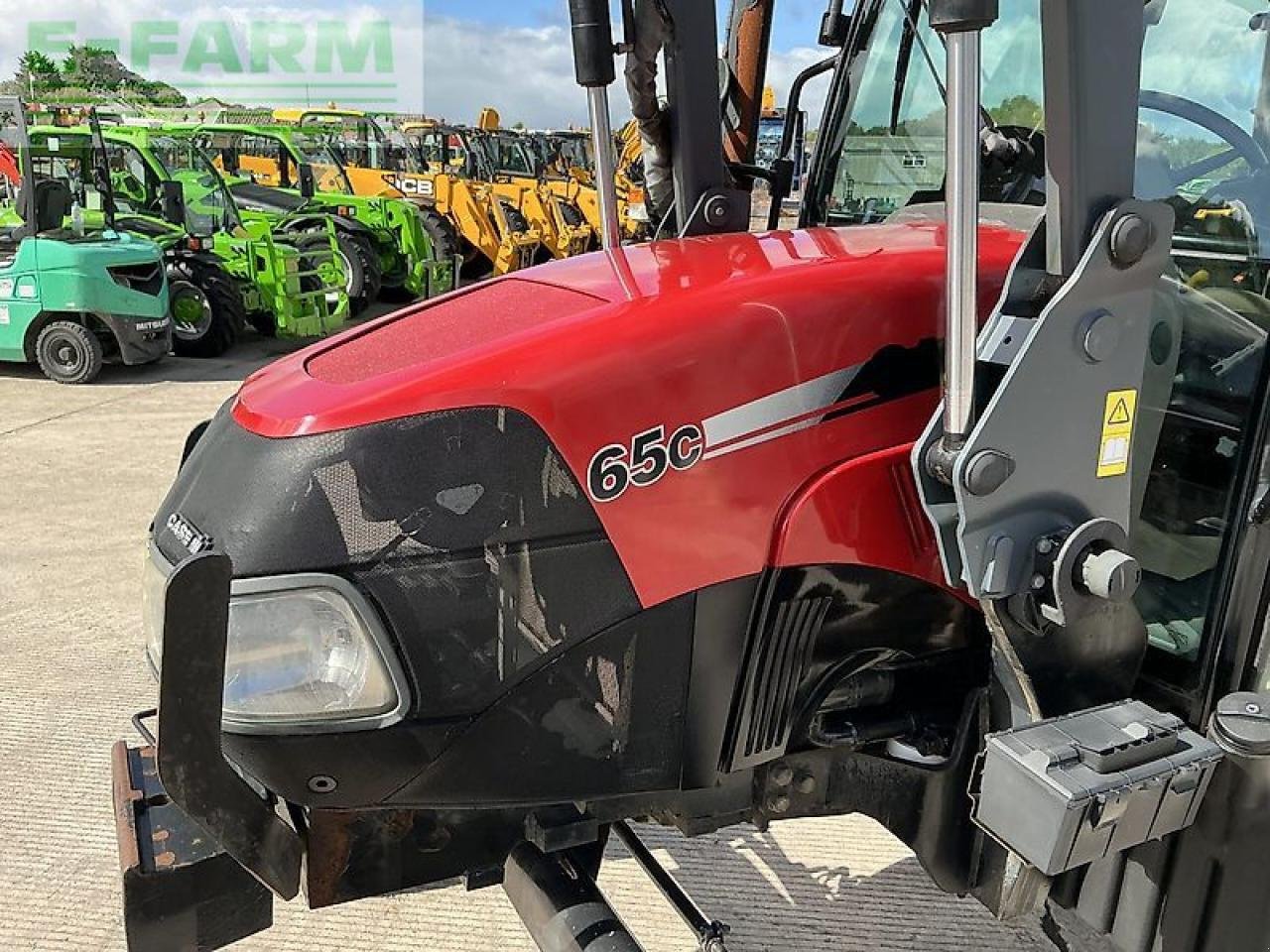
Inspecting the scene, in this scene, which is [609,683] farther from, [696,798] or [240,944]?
[240,944]

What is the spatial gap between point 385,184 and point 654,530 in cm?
1237

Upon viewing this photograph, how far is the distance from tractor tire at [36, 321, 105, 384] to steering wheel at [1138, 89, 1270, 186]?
7915 millimetres

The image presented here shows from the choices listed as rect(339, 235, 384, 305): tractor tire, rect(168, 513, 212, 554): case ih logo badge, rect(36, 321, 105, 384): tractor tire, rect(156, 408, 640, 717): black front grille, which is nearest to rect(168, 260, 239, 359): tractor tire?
rect(36, 321, 105, 384): tractor tire

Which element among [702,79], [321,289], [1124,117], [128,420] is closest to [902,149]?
[702,79]

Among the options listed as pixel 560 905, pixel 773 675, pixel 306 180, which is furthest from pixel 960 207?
pixel 306 180

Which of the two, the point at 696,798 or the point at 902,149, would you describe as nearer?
the point at 696,798

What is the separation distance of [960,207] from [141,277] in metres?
8.06

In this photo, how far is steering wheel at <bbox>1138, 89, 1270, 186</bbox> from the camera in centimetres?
186

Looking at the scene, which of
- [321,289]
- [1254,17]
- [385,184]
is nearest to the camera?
[1254,17]

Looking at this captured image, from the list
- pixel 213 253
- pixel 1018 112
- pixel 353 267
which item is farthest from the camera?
pixel 353 267

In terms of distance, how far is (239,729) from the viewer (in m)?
1.40

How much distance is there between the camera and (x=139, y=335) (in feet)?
27.1

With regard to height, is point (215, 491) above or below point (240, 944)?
above

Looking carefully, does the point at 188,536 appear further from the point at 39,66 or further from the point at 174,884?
the point at 39,66
